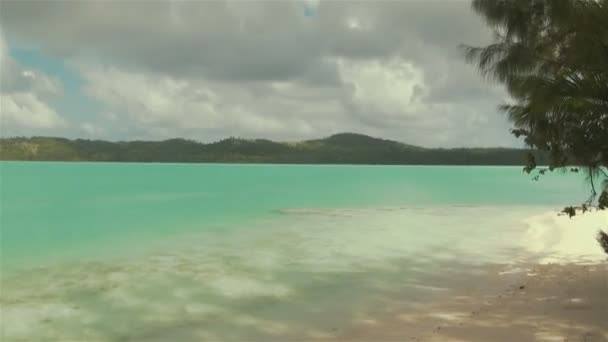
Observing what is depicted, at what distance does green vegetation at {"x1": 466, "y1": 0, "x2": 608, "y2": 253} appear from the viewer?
18.6ft

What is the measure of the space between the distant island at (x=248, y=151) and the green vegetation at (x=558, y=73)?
162 metres

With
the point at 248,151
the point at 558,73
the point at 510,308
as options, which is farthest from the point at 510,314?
the point at 248,151

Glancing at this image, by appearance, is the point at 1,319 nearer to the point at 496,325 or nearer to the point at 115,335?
the point at 115,335

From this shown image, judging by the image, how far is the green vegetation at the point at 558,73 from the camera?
5.67m

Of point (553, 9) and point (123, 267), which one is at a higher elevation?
point (553, 9)

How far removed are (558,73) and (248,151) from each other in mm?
175318

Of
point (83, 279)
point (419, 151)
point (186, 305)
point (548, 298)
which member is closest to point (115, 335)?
point (186, 305)

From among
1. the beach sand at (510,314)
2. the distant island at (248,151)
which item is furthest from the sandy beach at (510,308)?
the distant island at (248,151)

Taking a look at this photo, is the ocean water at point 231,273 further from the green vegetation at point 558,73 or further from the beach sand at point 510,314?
the green vegetation at point 558,73

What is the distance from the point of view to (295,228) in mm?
18172

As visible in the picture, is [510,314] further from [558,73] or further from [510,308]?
[558,73]

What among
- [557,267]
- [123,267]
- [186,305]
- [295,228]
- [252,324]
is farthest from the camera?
[295,228]

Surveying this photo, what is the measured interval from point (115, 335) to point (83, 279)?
12.8 ft

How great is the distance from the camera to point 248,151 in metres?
180
